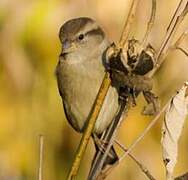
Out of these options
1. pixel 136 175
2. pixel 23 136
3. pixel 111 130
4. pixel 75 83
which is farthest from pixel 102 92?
pixel 23 136

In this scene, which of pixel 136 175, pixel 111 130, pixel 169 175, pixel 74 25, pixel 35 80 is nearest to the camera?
pixel 169 175

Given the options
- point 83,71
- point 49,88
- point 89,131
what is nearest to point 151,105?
point 89,131

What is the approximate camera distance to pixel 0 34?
3773 mm

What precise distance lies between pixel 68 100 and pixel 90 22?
Result: 0.33m

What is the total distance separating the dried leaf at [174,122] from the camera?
6.86ft

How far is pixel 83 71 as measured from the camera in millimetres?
2938

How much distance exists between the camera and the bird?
289 cm

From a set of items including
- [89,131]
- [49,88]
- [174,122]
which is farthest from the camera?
[49,88]

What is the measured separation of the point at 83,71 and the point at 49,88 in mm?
650

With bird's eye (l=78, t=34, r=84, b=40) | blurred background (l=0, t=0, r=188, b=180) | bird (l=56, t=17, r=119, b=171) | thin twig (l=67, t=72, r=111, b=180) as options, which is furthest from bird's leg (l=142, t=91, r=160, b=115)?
blurred background (l=0, t=0, r=188, b=180)

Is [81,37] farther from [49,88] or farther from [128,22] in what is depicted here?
[128,22]

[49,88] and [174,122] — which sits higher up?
[174,122]

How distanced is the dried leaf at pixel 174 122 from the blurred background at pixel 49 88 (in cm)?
124

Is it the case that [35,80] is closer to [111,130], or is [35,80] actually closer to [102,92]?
[111,130]
